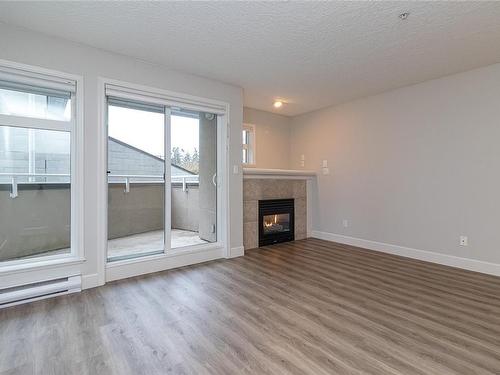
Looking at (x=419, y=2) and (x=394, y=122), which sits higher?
(x=419, y=2)

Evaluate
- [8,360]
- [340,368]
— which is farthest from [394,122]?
[8,360]

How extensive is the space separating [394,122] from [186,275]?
12.4 ft

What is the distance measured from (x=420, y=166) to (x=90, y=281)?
4500 mm

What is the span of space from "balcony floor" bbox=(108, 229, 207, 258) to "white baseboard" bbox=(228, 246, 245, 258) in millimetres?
467

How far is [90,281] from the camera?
2832 mm

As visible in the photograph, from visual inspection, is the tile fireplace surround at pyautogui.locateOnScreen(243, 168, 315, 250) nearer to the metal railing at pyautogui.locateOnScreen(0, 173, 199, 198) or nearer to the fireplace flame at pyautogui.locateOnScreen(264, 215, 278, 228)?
the fireplace flame at pyautogui.locateOnScreen(264, 215, 278, 228)

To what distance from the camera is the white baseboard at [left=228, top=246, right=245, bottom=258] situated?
3.97m

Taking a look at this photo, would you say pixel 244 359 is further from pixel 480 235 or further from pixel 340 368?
pixel 480 235

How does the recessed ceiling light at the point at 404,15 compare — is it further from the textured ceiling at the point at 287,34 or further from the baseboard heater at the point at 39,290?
the baseboard heater at the point at 39,290

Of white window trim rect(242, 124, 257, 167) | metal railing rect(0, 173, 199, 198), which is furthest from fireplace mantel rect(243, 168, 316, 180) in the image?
metal railing rect(0, 173, 199, 198)

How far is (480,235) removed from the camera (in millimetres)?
3346

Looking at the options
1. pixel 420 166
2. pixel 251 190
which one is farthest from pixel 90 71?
pixel 420 166

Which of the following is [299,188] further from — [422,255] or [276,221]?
[422,255]

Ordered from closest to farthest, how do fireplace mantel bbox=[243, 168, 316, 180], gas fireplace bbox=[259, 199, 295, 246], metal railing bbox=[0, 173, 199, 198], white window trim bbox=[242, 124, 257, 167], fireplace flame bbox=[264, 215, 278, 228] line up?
metal railing bbox=[0, 173, 199, 198], fireplace mantel bbox=[243, 168, 316, 180], gas fireplace bbox=[259, 199, 295, 246], fireplace flame bbox=[264, 215, 278, 228], white window trim bbox=[242, 124, 257, 167]
